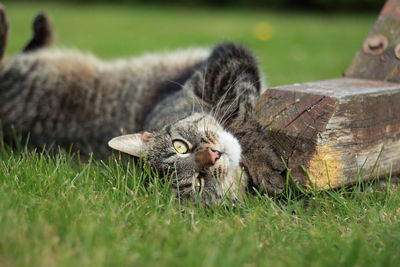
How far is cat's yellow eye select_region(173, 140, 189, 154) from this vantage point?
2.11m

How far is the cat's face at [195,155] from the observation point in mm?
1981

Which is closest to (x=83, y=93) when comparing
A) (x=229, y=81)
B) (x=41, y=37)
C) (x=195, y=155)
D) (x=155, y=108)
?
(x=155, y=108)

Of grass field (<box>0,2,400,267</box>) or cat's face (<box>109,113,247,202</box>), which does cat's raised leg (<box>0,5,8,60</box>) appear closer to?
grass field (<box>0,2,400,267</box>)

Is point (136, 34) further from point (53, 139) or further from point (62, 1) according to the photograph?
point (62, 1)

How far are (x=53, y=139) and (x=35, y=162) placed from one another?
0.98m

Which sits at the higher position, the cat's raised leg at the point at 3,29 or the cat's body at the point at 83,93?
the cat's raised leg at the point at 3,29

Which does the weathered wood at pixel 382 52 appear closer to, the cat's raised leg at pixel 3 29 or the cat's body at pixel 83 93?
the cat's body at pixel 83 93

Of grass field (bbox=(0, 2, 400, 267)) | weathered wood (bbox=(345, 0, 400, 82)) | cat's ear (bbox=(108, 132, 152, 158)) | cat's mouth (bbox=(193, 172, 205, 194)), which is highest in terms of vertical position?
weathered wood (bbox=(345, 0, 400, 82))

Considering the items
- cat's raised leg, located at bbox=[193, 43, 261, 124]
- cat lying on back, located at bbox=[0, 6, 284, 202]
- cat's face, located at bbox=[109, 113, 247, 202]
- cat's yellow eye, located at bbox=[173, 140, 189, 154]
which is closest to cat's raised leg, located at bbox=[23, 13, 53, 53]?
cat lying on back, located at bbox=[0, 6, 284, 202]

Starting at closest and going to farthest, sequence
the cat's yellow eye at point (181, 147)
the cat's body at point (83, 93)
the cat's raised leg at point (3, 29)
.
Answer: the cat's yellow eye at point (181, 147)
the cat's body at point (83, 93)
the cat's raised leg at point (3, 29)

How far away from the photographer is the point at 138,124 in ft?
9.80

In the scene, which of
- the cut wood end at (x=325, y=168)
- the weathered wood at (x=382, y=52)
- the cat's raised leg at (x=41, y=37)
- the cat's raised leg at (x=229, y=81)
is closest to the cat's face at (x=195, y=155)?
the cat's raised leg at (x=229, y=81)

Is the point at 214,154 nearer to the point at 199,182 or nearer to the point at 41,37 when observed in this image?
the point at 199,182

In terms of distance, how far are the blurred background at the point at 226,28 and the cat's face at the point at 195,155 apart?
35.8 inches
